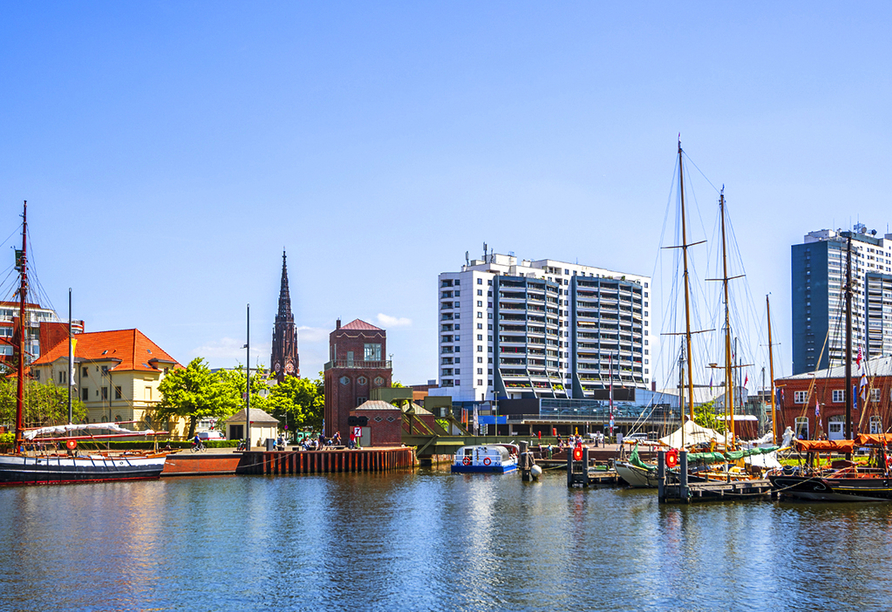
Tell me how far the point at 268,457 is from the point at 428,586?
5436cm

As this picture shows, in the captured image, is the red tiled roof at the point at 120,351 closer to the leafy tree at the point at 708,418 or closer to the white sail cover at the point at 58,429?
the white sail cover at the point at 58,429

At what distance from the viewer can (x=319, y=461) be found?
89.3m

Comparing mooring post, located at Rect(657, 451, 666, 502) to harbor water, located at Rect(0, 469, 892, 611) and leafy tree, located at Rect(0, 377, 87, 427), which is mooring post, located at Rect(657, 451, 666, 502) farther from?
leafy tree, located at Rect(0, 377, 87, 427)

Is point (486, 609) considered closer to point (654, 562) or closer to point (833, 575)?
point (654, 562)

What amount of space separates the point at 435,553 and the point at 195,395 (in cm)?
7268

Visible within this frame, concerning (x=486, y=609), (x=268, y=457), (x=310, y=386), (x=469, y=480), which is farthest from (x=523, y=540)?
(x=310, y=386)

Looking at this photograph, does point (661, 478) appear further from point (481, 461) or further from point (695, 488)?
point (481, 461)

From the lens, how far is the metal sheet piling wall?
281 feet

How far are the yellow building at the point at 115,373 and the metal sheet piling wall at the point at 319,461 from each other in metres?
36.5

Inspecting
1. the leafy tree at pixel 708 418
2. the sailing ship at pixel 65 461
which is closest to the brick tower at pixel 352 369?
the sailing ship at pixel 65 461

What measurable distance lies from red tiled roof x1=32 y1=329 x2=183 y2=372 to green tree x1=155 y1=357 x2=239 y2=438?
1081cm

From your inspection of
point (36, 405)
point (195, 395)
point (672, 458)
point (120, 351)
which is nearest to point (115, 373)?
point (120, 351)

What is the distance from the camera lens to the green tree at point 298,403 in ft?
470

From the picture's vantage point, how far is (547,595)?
3266 centimetres
